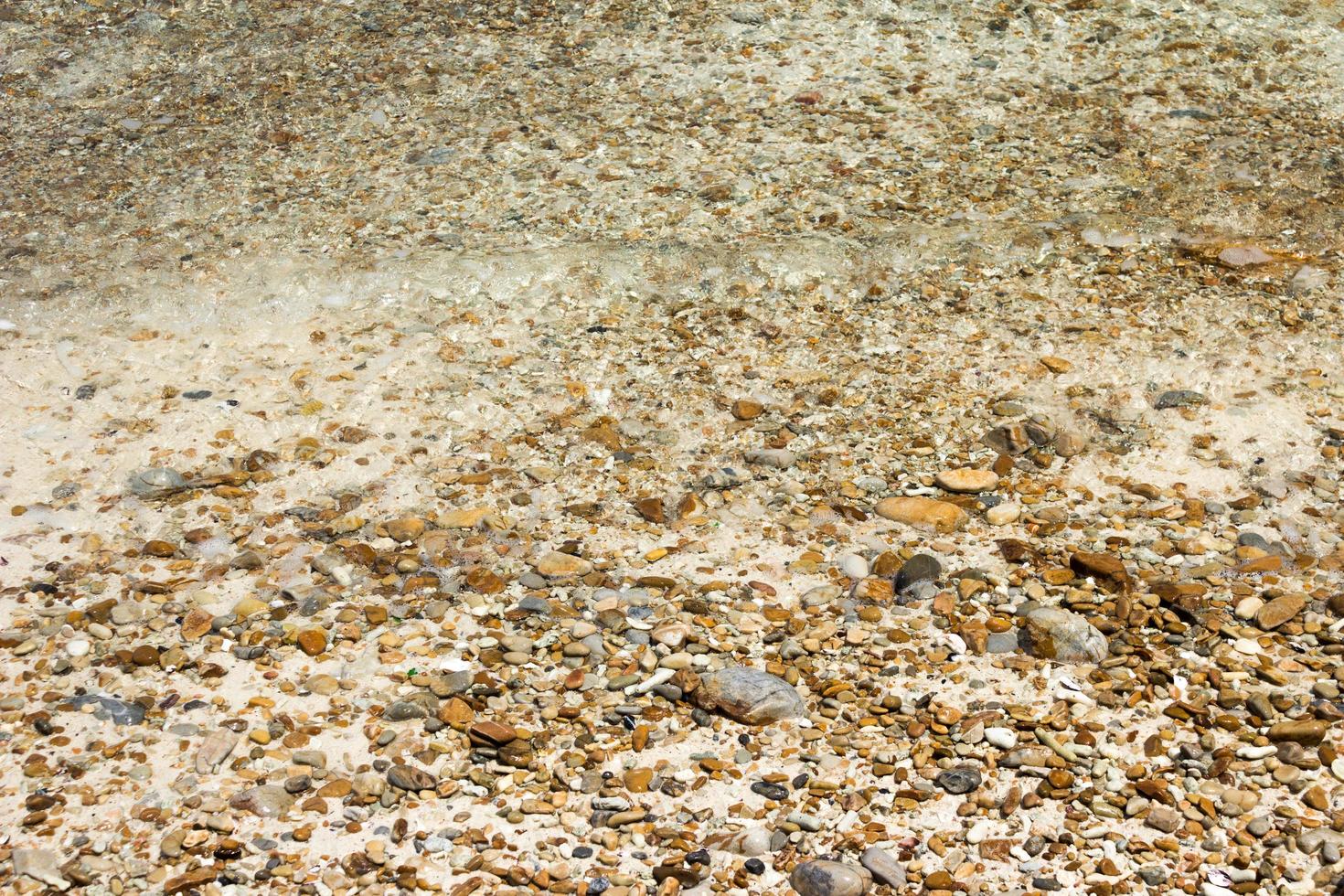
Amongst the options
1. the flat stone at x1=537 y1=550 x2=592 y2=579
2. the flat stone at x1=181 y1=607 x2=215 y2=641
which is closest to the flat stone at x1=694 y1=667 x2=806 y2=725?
the flat stone at x1=537 y1=550 x2=592 y2=579

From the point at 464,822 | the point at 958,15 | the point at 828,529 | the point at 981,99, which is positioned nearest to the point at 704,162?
the point at 981,99

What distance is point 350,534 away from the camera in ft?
16.5

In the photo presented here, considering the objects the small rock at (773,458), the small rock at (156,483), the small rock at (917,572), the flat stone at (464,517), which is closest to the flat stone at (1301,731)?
the small rock at (917,572)

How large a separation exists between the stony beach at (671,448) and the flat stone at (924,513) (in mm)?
28

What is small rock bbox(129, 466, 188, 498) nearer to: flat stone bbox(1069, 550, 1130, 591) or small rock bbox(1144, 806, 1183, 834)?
flat stone bbox(1069, 550, 1130, 591)

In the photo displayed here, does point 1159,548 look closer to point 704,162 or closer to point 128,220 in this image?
point 704,162

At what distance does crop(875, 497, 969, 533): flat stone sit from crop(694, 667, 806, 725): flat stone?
111 centimetres

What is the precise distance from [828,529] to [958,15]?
15.4ft

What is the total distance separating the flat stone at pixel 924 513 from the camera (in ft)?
16.3

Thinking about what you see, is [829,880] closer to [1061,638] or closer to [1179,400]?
[1061,638]

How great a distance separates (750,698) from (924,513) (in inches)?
52.3

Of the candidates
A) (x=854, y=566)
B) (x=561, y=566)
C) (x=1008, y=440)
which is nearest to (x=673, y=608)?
(x=561, y=566)

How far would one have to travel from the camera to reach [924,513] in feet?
16.5

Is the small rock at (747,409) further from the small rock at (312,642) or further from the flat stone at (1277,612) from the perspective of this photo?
the flat stone at (1277,612)
